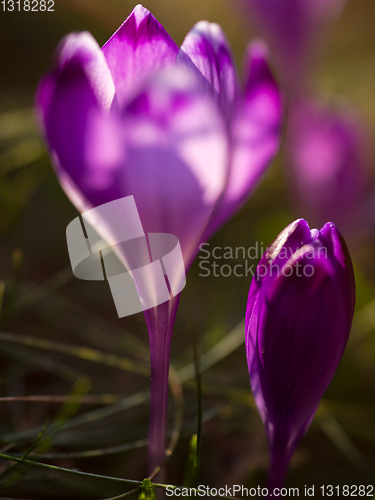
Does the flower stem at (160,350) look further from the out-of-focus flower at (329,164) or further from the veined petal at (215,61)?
the out-of-focus flower at (329,164)

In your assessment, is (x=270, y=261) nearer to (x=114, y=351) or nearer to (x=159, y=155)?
(x=159, y=155)

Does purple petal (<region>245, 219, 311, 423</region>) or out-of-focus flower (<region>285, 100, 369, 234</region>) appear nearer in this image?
purple petal (<region>245, 219, 311, 423</region>)

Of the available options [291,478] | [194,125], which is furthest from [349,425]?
[194,125]

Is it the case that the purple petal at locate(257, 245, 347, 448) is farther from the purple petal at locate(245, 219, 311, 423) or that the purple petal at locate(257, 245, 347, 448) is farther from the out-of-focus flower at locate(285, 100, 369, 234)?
the out-of-focus flower at locate(285, 100, 369, 234)

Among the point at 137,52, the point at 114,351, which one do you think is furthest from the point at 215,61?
the point at 114,351

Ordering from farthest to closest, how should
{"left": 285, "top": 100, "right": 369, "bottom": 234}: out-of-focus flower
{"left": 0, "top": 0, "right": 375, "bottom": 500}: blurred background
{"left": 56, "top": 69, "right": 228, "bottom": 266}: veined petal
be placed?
{"left": 285, "top": 100, "right": 369, "bottom": 234}: out-of-focus flower → {"left": 0, "top": 0, "right": 375, "bottom": 500}: blurred background → {"left": 56, "top": 69, "right": 228, "bottom": 266}: veined petal

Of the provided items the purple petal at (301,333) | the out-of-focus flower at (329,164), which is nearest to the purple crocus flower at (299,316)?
the purple petal at (301,333)

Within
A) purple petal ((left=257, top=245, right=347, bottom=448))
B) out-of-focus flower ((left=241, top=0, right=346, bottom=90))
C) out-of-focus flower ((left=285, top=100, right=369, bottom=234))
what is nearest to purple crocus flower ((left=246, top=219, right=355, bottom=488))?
purple petal ((left=257, top=245, right=347, bottom=448))

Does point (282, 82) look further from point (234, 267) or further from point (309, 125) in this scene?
point (234, 267)
